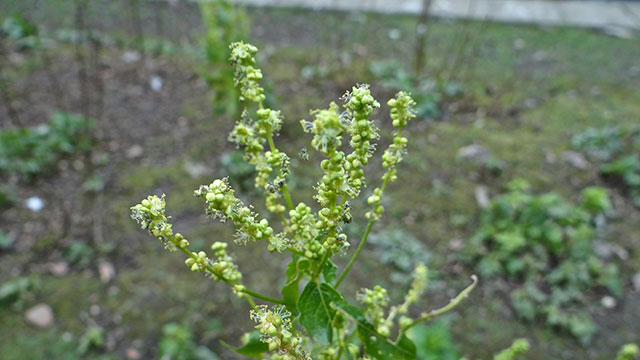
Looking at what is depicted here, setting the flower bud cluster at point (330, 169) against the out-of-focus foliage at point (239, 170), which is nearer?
the flower bud cluster at point (330, 169)

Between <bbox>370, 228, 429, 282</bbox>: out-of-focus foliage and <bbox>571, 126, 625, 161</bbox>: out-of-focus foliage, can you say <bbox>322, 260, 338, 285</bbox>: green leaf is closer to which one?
<bbox>370, 228, 429, 282</bbox>: out-of-focus foliage

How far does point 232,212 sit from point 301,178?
127 inches

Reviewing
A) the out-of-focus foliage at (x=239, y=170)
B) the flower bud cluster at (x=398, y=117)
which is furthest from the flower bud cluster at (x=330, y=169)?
the out-of-focus foliage at (x=239, y=170)

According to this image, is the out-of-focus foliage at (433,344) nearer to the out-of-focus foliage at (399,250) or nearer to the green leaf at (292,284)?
the out-of-focus foliage at (399,250)

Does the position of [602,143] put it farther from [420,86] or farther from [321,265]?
[321,265]

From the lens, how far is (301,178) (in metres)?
4.03

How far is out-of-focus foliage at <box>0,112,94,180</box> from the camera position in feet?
12.7

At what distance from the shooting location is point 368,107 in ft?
2.55

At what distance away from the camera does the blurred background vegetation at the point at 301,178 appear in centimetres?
306

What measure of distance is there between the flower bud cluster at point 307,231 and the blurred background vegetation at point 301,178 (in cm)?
195

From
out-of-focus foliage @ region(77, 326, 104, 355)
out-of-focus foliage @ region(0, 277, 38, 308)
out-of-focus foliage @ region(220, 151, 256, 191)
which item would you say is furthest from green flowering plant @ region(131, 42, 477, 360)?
out-of-focus foliage @ region(220, 151, 256, 191)

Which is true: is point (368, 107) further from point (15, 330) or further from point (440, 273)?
point (15, 330)

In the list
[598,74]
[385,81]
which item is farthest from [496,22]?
[385,81]

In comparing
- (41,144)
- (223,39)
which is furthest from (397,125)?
(41,144)
